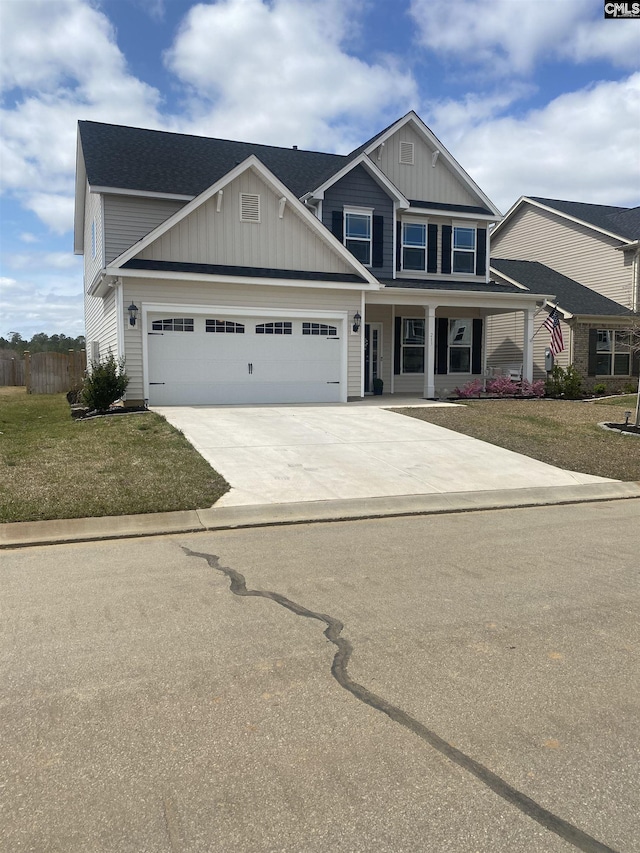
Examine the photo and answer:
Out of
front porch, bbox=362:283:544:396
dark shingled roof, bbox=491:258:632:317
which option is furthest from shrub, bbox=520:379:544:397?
dark shingled roof, bbox=491:258:632:317

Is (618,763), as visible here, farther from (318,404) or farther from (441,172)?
(441,172)

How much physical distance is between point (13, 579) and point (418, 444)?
7927mm

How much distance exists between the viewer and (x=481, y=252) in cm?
2239

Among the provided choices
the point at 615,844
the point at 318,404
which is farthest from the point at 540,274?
the point at 615,844

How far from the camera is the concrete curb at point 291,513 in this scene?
680 centimetres

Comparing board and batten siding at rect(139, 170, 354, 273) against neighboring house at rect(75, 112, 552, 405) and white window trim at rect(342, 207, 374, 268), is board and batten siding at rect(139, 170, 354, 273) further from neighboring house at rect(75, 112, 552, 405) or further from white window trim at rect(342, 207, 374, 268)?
white window trim at rect(342, 207, 374, 268)

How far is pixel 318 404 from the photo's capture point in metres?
17.6

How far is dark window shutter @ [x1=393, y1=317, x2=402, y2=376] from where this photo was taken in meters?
22.2

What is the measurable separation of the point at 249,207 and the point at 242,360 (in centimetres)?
399

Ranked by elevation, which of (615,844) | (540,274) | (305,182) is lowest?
(615,844)

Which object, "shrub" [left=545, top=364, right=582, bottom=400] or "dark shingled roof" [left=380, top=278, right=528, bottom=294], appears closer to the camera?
"dark shingled roof" [left=380, top=278, right=528, bottom=294]

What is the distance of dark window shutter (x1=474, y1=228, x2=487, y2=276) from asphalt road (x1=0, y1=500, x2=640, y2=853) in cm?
1792

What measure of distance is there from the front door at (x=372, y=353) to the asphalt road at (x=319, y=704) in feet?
54.2

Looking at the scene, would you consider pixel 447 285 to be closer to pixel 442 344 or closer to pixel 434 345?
pixel 434 345
